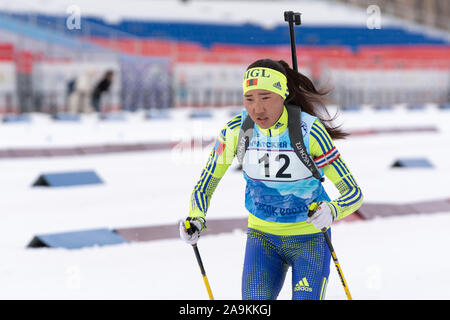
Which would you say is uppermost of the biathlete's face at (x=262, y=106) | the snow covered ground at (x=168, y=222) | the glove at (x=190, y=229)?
the biathlete's face at (x=262, y=106)

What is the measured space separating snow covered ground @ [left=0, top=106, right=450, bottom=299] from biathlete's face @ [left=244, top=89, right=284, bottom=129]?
2157 millimetres

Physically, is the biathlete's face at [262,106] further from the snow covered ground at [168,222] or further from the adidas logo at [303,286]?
the snow covered ground at [168,222]

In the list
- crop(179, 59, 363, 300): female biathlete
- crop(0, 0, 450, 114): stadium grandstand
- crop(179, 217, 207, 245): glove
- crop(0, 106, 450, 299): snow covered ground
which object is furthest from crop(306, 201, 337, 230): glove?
crop(0, 0, 450, 114): stadium grandstand

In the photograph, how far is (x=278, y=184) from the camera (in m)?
3.41

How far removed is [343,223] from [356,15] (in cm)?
3493

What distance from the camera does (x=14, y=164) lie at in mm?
11914

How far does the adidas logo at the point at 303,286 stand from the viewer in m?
3.34

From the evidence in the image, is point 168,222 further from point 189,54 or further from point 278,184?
point 189,54

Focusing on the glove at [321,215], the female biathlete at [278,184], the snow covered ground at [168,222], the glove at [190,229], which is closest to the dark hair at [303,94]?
the female biathlete at [278,184]

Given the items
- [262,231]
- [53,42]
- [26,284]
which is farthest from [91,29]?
[262,231]

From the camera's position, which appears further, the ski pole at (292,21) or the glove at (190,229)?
the ski pole at (292,21)

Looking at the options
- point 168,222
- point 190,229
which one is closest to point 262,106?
point 190,229

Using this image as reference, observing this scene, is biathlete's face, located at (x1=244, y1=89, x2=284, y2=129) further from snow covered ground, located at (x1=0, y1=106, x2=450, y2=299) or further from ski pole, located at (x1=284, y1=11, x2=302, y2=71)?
snow covered ground, located at (x1=0, y1=106, x2=450, y2=299)
